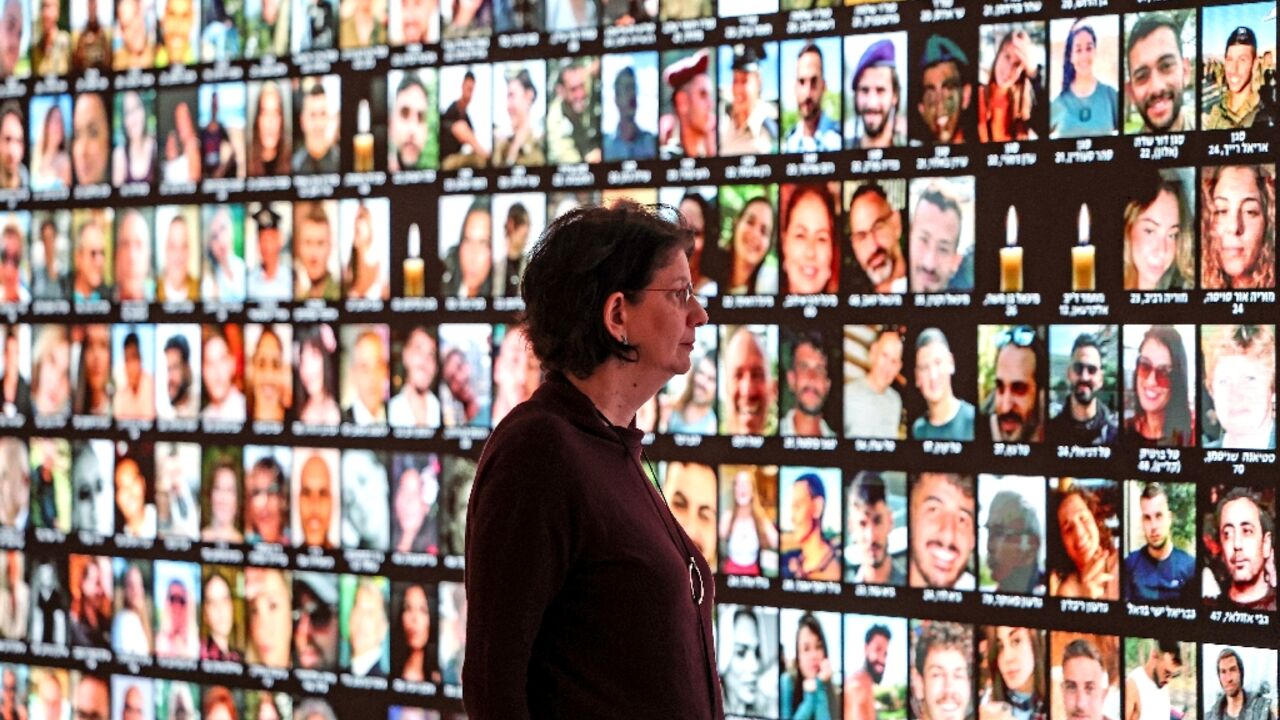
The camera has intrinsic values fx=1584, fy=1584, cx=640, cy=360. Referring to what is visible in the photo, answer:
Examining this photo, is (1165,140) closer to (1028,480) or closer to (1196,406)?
(1196,406)

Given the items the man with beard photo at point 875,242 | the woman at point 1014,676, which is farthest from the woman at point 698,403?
the woman at point 1014,676

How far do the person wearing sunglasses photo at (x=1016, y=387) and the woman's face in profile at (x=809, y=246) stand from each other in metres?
0.45

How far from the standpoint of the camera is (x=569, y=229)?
105 inches

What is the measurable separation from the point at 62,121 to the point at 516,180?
5.65 ft

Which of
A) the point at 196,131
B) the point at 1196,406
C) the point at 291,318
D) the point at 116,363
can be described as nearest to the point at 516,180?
the point at 291,318

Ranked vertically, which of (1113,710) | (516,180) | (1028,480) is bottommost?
(1113,710)

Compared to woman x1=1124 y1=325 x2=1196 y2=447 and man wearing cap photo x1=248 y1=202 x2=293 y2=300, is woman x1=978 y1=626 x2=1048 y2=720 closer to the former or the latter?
woman x1=1124 y1=325 x2=1196 y2=447

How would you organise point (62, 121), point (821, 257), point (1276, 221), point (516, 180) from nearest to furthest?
1. point (1276, 221)
2. point (821, 257)
3. point (516, 180)
4. point (62, 121)

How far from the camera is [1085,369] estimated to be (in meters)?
3.71

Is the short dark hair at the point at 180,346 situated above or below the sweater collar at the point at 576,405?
above

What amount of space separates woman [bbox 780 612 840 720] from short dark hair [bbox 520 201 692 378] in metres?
1.60

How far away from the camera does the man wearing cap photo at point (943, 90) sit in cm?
384

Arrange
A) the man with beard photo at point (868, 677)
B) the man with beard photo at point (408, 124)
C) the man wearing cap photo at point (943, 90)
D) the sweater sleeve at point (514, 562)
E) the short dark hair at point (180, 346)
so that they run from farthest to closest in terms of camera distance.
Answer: the short dark hair at point (180, 346) → the man with beard photo at point (408, 124) → the man with beard photo at point (868, 677) → the man wearing cap photo at point (943, 90) → the sweater sleeve at point (514, 562)

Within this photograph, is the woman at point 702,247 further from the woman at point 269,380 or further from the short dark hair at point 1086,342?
the woman at point 269,380
